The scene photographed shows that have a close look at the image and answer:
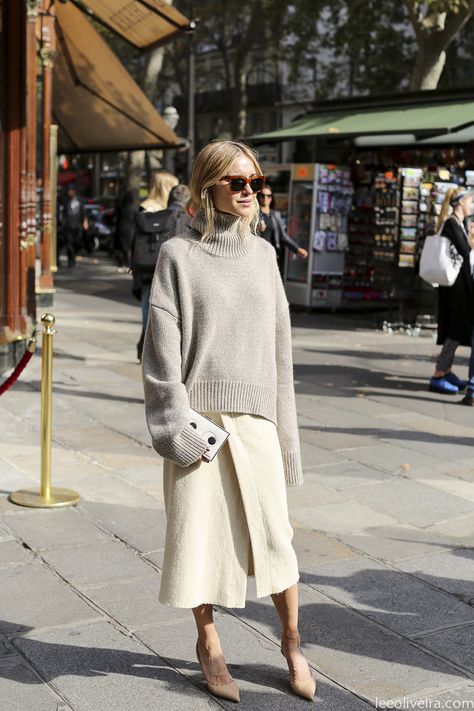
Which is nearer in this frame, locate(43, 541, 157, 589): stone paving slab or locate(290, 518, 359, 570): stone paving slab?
locate(43, 541, 157, 589): stone paving slab

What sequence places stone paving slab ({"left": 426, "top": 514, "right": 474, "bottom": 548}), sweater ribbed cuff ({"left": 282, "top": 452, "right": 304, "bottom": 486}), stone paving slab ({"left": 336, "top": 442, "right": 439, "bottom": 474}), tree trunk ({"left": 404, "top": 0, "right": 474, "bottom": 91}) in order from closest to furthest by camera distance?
sweater ribbed cuff ({"left": 282, "top": 452, "right": 304, "bottom": 486}) < stone paving slab ({"left": 426, "top": 514, "right": 474, "bottom": 548}) < stone paving slab ({"left": 336, "top": 442, "right": 439, "bottom": 474}) < tree trunk ({"left": 404, "top": 0, "right": 474, "bottom": 91})

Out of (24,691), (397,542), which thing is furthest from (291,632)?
(397,542)

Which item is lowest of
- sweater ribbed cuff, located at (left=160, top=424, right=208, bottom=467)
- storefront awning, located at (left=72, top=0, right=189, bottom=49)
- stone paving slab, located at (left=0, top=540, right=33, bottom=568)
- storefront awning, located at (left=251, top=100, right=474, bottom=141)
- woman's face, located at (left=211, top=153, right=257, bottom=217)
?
stone paving slab, located at (left=0, top=540, right=33, bottom=568)

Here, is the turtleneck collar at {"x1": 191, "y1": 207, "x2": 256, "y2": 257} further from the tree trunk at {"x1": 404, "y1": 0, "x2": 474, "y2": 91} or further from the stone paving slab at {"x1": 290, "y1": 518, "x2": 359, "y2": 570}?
the tree trunk at {"x1": 404, "y1": 0, "x2": 474, "y2": 91}

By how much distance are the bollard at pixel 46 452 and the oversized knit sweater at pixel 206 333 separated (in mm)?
2143

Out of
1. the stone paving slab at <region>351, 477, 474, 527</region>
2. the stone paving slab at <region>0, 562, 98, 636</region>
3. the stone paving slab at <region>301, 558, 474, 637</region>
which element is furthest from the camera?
the stone paving slab at <region>351, 477, 474, 527</region>

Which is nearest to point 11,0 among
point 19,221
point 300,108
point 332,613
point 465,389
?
point 19,221

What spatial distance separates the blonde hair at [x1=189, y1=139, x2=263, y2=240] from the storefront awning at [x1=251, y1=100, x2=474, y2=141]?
10.8m

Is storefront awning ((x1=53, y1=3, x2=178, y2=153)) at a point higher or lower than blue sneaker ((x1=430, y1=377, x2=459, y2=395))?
higher

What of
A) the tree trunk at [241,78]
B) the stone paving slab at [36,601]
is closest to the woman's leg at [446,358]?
the stone paving slab at [36,601]

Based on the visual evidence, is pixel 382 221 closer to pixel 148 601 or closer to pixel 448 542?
pixel 448 542

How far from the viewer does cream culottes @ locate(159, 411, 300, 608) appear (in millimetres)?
3283

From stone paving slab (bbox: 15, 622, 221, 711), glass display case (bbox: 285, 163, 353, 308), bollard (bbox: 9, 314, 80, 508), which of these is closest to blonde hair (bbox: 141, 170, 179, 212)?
bollard (bbox: 9, 314, 80, 508)

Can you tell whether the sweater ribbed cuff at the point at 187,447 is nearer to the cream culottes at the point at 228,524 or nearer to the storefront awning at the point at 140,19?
the cream culottes at the point at 228,524
